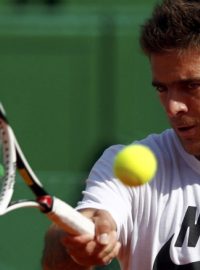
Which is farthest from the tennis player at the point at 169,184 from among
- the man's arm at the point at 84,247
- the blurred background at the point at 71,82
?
the blurred background at the point at 71,82

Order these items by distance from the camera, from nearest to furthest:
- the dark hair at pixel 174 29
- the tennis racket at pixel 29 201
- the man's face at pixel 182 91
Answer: the tennis racket at pixel 29 201 → the man's face at pixel 182 91 → the dark hair at pixel 174 29

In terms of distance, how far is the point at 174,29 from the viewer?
493cm

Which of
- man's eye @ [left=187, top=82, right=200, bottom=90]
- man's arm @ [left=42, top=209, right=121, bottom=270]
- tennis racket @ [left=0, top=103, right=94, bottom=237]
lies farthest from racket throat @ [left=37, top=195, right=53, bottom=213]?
man's eye @ [left=187, top=82, right=200, bottom=90]

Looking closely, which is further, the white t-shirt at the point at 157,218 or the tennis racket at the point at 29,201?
the white t-shirt at the point at 157,218

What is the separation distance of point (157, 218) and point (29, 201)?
76 cm

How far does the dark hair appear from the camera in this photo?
4.90m

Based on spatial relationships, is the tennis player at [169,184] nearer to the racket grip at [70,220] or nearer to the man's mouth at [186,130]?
the man's mouth at [186,130]

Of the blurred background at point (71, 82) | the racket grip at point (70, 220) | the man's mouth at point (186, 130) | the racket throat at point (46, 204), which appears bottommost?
the blurred background at point (71, 82)

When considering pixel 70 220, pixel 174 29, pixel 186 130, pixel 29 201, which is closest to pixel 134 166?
pixel 70 220

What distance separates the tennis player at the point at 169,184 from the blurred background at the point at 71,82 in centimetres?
460

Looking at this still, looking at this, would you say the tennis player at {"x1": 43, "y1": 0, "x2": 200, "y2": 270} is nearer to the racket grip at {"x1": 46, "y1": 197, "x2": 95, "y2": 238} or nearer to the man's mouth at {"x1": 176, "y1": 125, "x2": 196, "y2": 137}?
the man's mouth at {"x1": 176, "y1": 125, "x2": 196, "y2": 137}

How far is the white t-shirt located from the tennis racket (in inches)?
16.1

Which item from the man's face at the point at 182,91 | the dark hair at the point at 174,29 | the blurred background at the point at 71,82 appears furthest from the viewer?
the blurred background at the point at 71,82

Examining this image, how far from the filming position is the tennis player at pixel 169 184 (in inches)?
188
